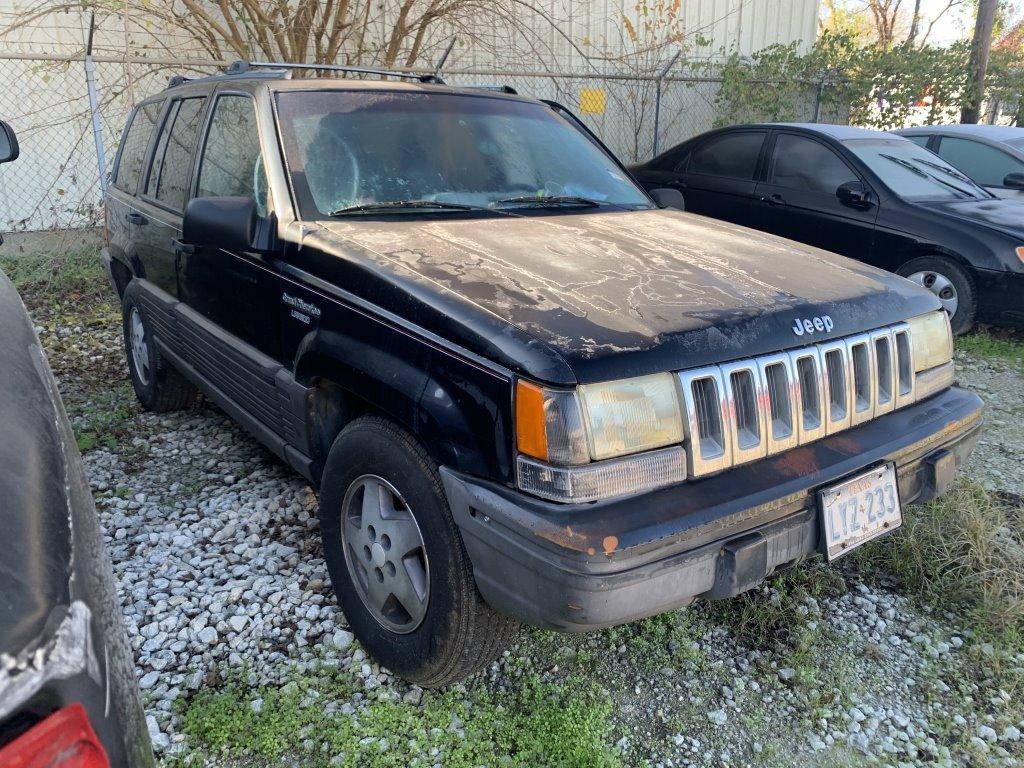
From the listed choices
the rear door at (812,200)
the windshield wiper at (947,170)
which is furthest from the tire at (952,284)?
the windshield wiper at (947,170)

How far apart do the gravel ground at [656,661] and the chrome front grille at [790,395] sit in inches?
34.0

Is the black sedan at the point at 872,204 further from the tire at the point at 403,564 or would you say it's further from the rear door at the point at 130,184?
the rear door at the point at 130,184

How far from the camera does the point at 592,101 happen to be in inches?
412

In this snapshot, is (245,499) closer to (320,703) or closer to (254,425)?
(254,425)

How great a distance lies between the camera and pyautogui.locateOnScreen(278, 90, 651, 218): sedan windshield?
2.93m

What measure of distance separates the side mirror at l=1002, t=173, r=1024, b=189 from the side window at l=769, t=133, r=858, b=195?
194cm

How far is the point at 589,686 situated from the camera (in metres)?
2.50

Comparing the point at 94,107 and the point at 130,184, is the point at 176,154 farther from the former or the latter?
the point at 94,107

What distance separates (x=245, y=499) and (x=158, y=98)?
92.6 inches

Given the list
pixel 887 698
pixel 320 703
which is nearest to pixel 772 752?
pixel 887 698

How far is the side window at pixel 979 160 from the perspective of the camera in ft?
25.9

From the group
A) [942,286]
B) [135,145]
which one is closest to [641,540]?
[135,145]

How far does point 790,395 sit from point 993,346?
472cm

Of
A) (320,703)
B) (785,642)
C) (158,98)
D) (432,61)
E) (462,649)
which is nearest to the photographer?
(462,649)
